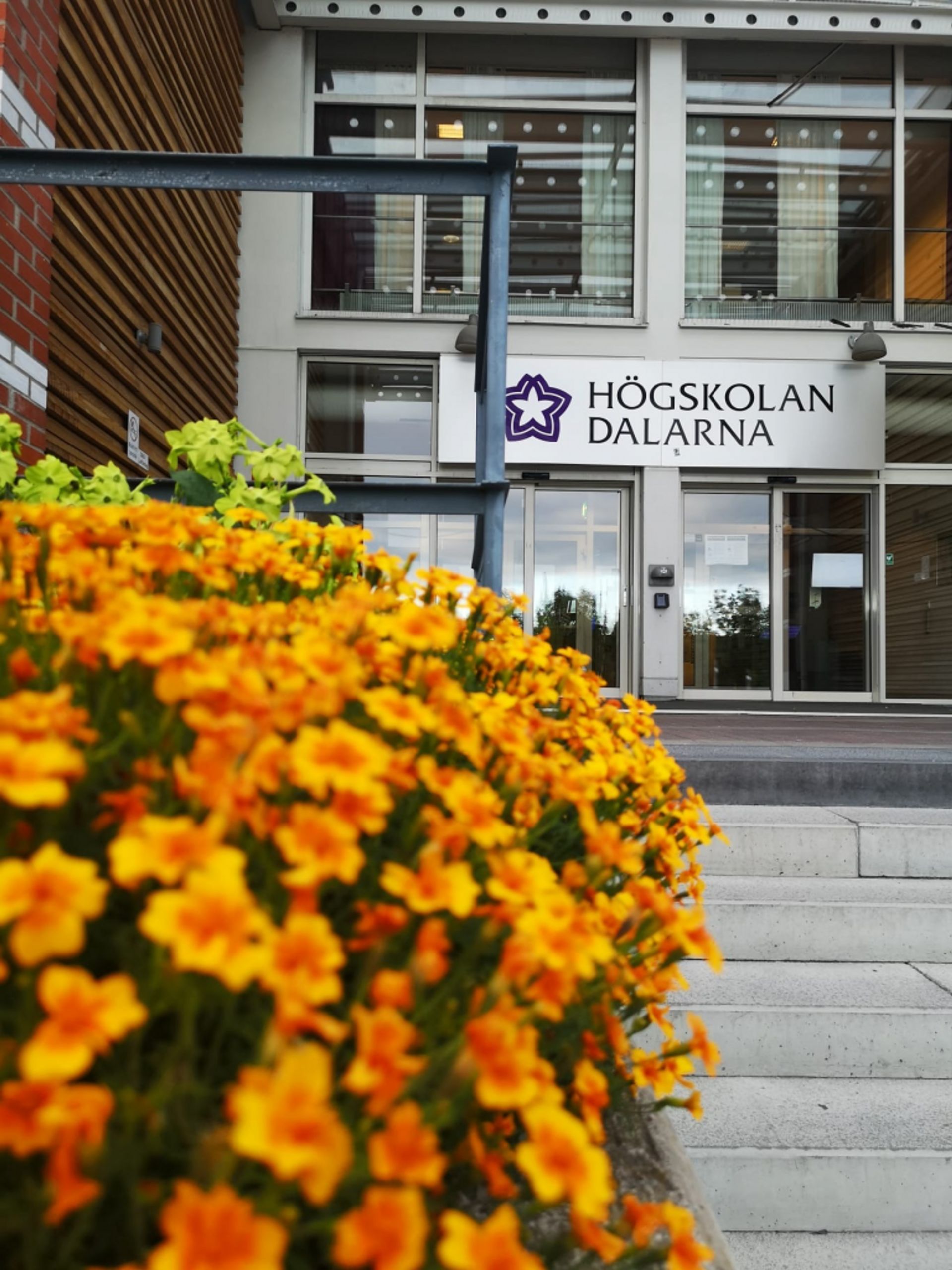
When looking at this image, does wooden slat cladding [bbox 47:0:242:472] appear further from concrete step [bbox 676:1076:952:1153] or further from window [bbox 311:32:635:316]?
concrete step [bbox 676:1076:952:1153]

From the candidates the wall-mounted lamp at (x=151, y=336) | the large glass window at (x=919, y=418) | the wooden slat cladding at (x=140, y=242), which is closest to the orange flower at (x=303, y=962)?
the wooden slat cladding at (x=140, y=242)

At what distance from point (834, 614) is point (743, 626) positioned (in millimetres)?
927

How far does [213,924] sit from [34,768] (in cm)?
14

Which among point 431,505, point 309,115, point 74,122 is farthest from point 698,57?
point 431,505

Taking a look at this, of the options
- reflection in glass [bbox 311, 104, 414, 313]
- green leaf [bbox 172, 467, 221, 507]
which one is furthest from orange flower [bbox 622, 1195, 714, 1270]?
reflection in glass [bbox 311, 104, 414, 313]

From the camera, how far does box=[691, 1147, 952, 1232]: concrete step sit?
1.66 meters

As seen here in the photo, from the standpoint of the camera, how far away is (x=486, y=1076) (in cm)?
44

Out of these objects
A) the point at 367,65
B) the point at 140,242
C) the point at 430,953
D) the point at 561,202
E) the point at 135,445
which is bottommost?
the point at 430,953

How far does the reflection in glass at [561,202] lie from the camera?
348 inches

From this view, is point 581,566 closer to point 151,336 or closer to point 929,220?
point 151,336

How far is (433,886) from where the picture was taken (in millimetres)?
514

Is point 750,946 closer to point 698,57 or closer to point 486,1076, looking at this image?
point 486,1076

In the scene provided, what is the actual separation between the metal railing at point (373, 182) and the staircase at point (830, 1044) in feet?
4.24

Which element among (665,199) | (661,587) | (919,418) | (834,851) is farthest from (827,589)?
(834,851)
